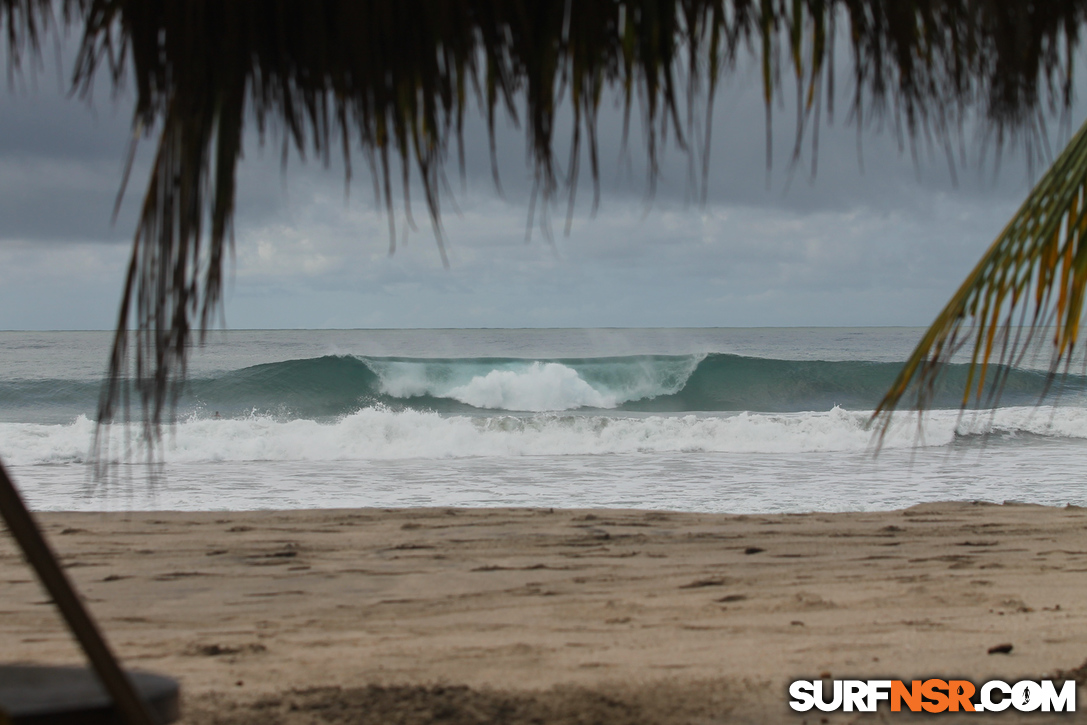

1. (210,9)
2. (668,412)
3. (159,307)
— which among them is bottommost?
(668,412)

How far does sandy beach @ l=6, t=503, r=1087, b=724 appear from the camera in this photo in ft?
9.23

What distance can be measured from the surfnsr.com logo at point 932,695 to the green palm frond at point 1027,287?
178 cm

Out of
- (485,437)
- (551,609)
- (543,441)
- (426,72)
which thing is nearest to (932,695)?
(551,609)

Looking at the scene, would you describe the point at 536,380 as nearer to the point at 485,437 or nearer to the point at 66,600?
the point at 485,437

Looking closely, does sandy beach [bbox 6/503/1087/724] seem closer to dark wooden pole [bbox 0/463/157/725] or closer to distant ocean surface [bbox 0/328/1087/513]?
distant ocean surface [bbox 0/328/1087/513]

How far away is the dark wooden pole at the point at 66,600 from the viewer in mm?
945

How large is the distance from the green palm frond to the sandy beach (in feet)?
5.63

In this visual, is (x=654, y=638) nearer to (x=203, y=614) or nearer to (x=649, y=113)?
(x=203, y=614)

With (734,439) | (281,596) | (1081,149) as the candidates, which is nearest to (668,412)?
(734,439)

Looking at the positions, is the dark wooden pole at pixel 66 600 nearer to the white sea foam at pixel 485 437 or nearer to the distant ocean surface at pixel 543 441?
the distant ocean surface at pixel 543 441

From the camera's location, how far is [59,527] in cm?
584

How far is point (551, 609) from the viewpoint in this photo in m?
3.86

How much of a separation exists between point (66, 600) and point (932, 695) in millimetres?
2794

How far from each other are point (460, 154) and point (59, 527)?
19.4 feet
